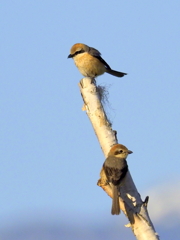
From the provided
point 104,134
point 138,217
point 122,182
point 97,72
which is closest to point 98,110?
point 104,134

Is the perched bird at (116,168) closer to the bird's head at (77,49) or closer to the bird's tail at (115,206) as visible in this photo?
the bird's tail at (115,206)

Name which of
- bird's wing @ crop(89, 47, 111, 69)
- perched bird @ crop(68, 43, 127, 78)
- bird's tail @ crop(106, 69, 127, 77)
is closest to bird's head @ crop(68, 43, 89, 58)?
perched bird @ crop(68, 43, 127, 78)

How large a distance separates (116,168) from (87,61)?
469 centimetres

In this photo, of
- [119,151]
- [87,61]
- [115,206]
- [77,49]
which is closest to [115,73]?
[87,61]

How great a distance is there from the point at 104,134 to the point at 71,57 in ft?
17.1

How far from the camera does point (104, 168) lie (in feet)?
30.1

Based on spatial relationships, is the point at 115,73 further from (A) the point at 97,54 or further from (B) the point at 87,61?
(B) the point at 87,61

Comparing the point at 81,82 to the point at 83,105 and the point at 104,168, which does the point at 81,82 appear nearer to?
the point at 83,105

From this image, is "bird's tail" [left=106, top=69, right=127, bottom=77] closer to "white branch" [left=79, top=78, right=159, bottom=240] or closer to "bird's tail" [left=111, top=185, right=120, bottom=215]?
"white branch" [left=79, top=78, right=159, bottom=240]

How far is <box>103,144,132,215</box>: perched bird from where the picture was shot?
27.8ft

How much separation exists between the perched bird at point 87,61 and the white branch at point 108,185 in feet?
12.7

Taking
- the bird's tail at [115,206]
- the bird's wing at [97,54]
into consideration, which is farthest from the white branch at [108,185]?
the bird's wing at [97,54]

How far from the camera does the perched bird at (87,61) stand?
1348cm

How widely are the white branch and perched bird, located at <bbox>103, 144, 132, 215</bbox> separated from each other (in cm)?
7
